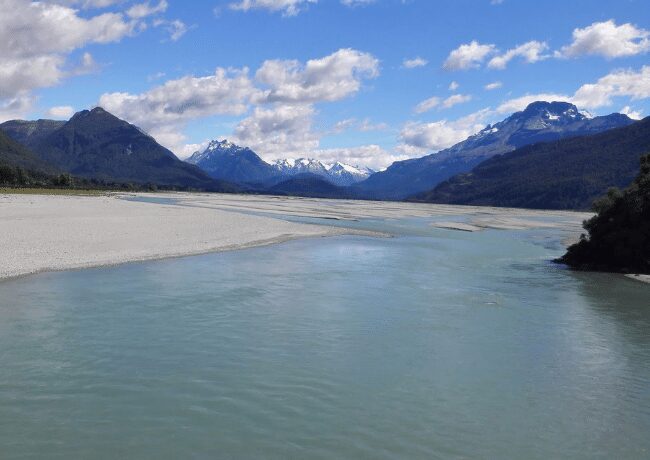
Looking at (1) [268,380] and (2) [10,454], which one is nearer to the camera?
(2) [10,454]

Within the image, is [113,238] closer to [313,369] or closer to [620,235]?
[313,369]

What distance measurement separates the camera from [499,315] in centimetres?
2686

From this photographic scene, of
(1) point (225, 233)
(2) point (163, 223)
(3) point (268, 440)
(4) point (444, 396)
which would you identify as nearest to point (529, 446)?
(4) point (444, 396)

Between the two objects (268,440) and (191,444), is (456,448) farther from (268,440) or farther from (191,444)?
(191,444)

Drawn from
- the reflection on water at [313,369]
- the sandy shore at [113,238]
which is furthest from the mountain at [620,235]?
the sandy shore at [113,238]

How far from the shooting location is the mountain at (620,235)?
148ft

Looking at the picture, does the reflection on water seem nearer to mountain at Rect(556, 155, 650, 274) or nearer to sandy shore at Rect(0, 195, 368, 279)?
sandy shore at Rect(0, 195, 368, 279)

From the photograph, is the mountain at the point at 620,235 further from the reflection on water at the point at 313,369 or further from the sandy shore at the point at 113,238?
the sandy shore at the point at 113,238

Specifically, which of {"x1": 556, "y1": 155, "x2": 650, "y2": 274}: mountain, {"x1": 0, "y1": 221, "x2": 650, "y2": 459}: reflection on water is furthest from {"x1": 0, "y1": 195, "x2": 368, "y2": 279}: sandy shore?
{"x1": 556, "y1": 155, "x2": 650, "y2": 274}: mountain

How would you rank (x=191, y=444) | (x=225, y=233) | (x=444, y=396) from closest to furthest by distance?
(x=191, y=444)
(x=444, y=396)
(x=225, y=233)

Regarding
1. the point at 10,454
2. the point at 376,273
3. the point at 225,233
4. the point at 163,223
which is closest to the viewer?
the point at 10,454

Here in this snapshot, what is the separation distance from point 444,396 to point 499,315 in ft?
39.2

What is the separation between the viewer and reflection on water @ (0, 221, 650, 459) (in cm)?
1314

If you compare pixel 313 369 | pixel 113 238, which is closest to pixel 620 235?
pixel 313 369
